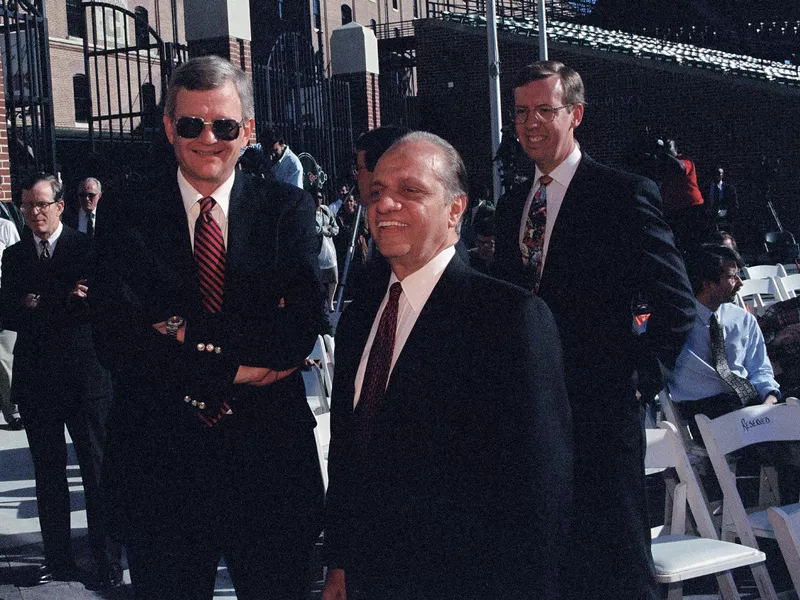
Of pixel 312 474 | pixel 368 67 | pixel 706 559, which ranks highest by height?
pixel 368 67

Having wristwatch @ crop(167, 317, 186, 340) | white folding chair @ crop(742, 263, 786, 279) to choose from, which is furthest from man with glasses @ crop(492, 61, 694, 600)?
white folding chair @ crop(742, 263, 786, 279)

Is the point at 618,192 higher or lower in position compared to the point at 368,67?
lower

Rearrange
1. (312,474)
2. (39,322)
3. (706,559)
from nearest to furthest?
(312,474)
(706,559)
(39,322)

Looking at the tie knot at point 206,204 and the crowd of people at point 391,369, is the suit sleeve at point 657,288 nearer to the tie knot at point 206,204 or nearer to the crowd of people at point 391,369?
the crowd of people at point 391,369

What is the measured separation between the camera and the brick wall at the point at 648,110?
25.7 m

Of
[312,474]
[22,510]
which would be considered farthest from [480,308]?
[22,510]

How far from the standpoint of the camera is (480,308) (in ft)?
7.00

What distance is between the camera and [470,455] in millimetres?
2105

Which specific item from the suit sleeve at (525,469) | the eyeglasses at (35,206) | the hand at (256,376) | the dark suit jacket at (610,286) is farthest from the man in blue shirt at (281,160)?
the suit sleeve at (525,469)

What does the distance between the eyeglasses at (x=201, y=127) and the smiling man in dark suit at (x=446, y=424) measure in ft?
1.57

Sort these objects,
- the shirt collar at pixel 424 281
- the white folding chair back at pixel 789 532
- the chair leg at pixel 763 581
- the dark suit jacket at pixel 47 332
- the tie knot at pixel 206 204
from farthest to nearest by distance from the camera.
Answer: the dark suit jacket at pixel 47 332
the chair leg at pixel 763 581
the white folding chair back at pixel 789 532
the tie knot at pixel 206 204
the shirt collar at pixel 424 281

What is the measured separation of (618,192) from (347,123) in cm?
1537

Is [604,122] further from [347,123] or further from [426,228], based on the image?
[426,228]

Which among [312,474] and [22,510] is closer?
[312,474]
